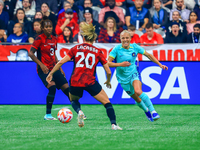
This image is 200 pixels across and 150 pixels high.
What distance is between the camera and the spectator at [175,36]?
44.1 feet

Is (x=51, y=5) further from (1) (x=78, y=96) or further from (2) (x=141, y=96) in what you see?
(1) (x=78, y=96)

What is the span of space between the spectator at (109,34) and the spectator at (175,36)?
6.42ft

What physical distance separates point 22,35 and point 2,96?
3119 millimetres

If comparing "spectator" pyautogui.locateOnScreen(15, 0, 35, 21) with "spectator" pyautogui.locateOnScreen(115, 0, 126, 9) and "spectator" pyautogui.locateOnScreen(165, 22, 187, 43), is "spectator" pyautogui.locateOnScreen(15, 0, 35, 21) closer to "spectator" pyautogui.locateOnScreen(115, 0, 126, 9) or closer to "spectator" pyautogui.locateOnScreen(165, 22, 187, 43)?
"spectator" pyautogui.locateOnScreen(115, 0, 126, 9)

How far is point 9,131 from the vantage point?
6047mm

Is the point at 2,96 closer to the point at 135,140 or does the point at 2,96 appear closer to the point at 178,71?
the point at 178,71

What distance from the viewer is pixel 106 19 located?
14383 millimetres

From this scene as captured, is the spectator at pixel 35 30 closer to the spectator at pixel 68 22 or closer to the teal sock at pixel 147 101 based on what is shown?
the spectator at pixel 68 22

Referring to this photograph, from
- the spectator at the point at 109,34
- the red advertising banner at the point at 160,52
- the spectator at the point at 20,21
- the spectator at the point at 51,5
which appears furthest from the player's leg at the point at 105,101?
the spectator at the point at 51,5

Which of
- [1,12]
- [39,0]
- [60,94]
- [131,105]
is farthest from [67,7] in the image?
[131,105]

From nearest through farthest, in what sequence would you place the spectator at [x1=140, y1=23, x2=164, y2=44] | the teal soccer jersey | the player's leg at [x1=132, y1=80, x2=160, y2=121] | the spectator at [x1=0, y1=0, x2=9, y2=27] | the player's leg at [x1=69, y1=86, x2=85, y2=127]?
the player's leg at [x1=69, y1=86, x2=85, y2=127] → the player's leg at [x1=132, y1=80, x2=160, y2=121] → the teal soccer jersey → the spectator at [x1=140, y1=23, x2=164, y2=44] → the spectator at [x1=0, y1=0, x2=9, y2=27]

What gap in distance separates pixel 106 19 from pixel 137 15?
142 centimetres

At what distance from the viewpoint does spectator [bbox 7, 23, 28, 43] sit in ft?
45.1

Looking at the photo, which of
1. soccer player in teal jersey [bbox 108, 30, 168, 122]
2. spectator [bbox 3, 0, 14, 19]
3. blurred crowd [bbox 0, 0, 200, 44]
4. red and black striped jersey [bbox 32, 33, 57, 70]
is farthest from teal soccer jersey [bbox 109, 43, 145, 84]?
spectator [bbox 3, 0, 14, 19]
